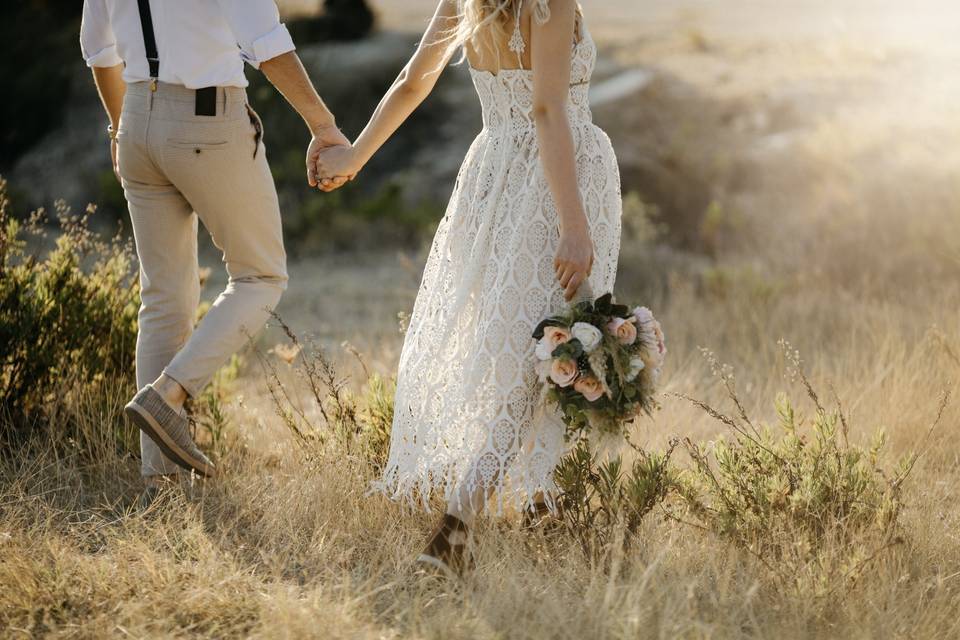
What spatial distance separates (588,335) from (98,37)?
2082 mm

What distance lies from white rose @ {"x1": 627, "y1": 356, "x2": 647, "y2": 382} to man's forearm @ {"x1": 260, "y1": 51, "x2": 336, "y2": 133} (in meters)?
1.35

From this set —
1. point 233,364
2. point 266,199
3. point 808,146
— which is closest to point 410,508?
point 266,199

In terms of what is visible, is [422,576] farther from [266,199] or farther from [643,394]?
[266,199]

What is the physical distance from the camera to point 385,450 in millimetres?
3635

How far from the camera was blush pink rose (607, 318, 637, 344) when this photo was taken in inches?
110

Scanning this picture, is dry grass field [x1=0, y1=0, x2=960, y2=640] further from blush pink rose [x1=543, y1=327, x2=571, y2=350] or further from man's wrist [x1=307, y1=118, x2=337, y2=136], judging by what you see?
man's wrist [x1=307, y1=118, x2=337, y2=136]

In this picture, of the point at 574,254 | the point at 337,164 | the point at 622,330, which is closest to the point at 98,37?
the point at 337,164

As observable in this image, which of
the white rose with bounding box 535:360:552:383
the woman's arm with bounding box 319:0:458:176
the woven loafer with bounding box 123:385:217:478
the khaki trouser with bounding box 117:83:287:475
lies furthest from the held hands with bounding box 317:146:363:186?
the white rose with bounding box 535:360:552:383

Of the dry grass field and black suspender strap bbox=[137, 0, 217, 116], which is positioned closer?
the dry grass field

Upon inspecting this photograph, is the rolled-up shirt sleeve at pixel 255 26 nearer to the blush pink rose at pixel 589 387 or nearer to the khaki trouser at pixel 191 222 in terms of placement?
the khaki trouser at pixel 191 222

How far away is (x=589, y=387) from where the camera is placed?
2.78 m

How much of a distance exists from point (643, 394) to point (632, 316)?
0.22m

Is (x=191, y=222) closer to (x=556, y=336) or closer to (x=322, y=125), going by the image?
(x=322, y=125)

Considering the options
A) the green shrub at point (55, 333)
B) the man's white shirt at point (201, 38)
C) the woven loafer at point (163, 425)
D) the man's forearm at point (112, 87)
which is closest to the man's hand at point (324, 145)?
the man's white shirt at point (201, 38)
